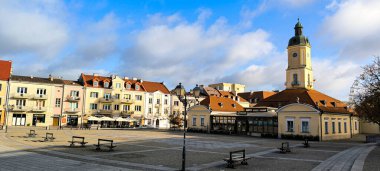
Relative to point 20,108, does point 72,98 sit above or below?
above

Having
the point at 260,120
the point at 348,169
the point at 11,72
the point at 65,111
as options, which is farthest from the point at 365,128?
the point at 11,72

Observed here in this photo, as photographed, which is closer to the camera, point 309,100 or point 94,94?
point 309,100

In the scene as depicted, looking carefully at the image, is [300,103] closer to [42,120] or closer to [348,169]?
[348,169]

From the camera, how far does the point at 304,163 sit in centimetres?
1714

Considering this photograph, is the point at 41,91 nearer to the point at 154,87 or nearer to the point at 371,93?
the point at 154,87

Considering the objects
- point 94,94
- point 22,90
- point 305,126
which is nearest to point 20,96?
point 22,90

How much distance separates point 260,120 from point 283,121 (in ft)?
13.9

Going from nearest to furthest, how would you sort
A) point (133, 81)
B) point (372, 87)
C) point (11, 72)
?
point (372, 87) < point (11, 72) < point (133, 81)

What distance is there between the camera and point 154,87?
73.5 metres

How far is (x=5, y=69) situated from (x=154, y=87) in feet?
105

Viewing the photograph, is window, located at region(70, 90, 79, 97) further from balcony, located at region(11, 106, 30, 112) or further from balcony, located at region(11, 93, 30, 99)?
balcony, located at region(11, 106, 30, 112)

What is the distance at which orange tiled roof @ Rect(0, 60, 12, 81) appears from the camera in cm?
Result: 5331

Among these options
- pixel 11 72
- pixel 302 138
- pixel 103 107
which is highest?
pixel 11 72

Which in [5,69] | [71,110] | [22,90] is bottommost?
[71,110]
